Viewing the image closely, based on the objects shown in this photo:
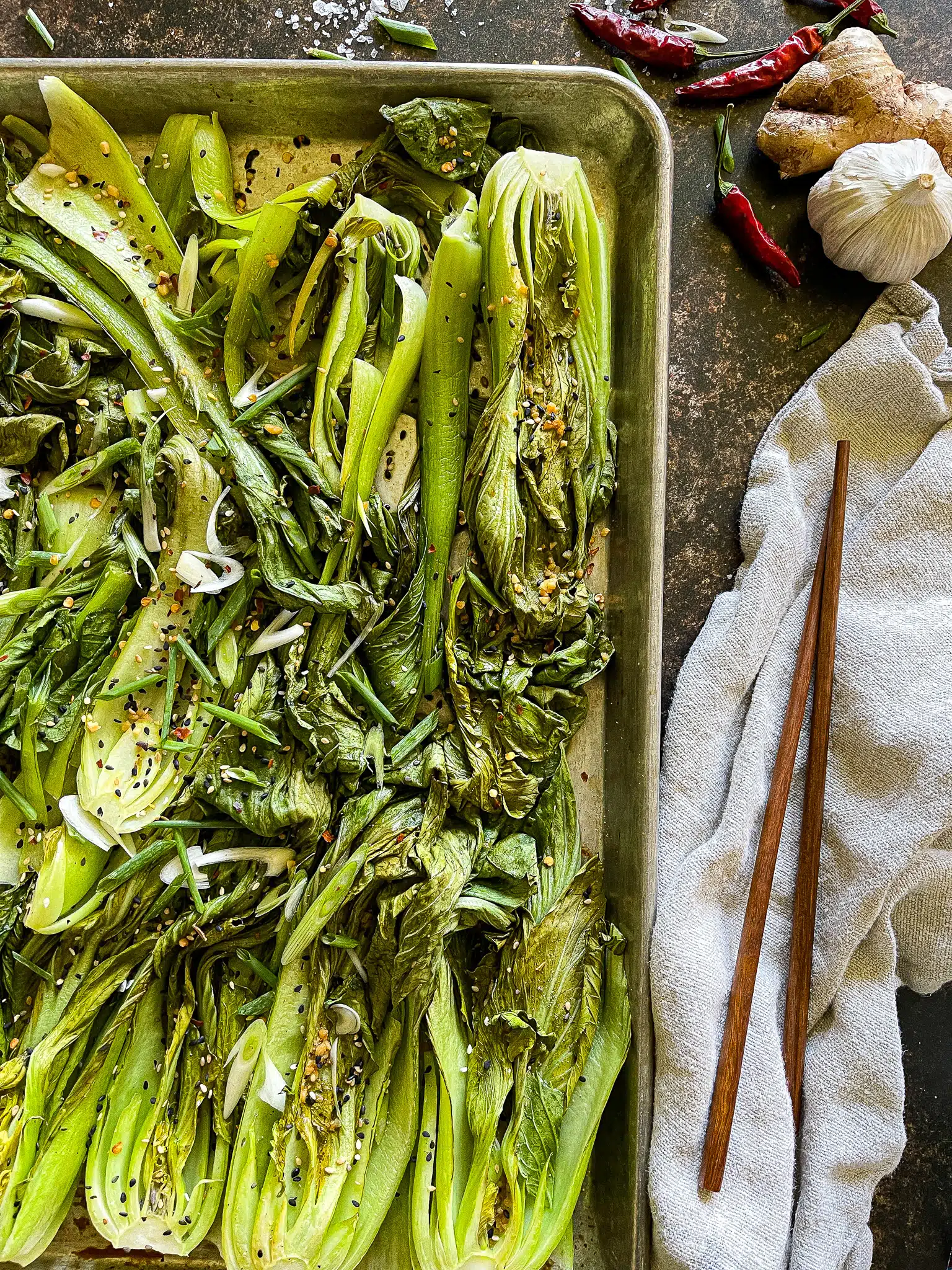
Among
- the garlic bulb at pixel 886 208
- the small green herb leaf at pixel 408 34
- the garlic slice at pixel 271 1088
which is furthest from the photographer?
the small green herb leaf at pixel 408 34

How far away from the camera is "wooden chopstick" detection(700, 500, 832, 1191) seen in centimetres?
208

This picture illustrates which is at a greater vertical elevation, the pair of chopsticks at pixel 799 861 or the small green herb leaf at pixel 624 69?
the small green herb leaf at pixel 624 69

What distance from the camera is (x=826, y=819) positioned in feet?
7.41

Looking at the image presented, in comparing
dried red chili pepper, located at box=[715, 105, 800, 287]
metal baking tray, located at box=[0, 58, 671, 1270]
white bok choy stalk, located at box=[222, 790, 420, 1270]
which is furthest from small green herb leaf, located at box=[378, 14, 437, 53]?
white bok choy stalk, located at box=[222, 790, 420, 1270]

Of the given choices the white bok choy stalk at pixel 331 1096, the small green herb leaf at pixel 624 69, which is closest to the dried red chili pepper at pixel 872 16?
the small green herb leaf at pixel 624 69

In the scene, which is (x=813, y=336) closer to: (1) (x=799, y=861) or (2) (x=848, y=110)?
(2) (x=848, y=110)

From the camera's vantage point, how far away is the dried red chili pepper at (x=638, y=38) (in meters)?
2.33

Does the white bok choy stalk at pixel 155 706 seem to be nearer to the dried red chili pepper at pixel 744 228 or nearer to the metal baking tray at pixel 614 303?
the metal baking tray at pixel 614 303

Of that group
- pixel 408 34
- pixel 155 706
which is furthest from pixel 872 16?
pixel 155 706

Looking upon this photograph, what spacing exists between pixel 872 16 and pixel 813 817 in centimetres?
220

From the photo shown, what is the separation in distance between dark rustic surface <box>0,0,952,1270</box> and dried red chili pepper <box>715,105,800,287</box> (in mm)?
31

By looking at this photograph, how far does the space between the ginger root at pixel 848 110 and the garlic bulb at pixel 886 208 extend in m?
0.05

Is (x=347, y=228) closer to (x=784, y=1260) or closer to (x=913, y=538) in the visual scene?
(x=913, y=538)

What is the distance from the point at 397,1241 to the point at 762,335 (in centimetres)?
257
